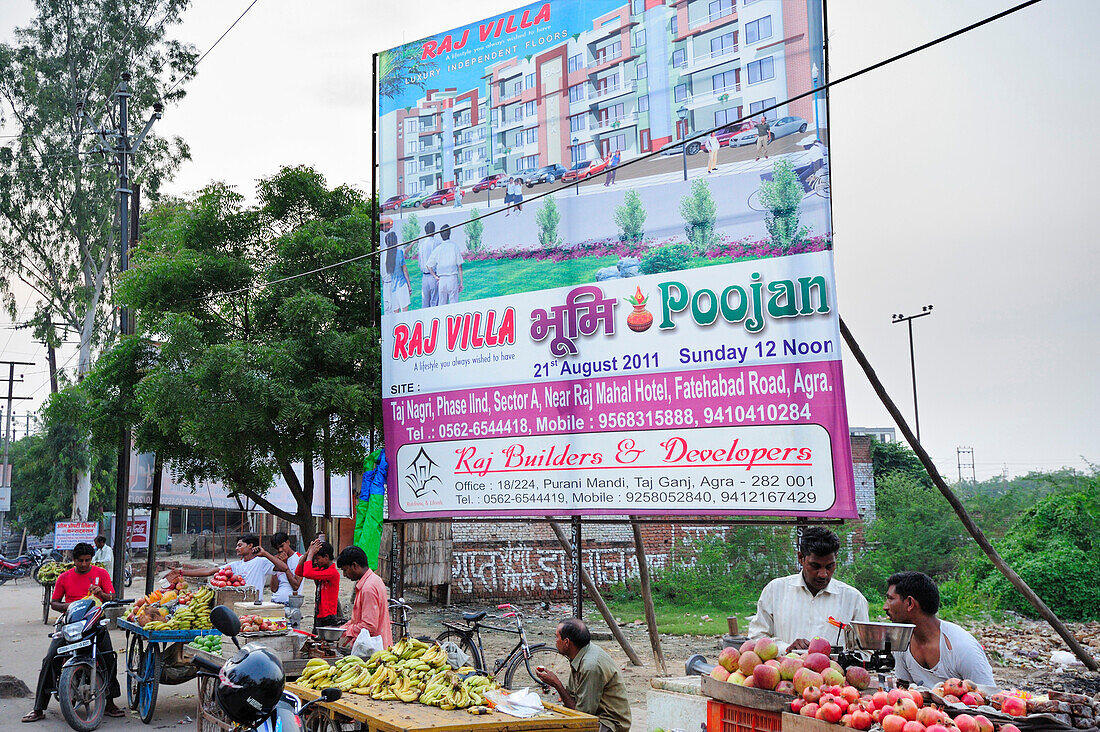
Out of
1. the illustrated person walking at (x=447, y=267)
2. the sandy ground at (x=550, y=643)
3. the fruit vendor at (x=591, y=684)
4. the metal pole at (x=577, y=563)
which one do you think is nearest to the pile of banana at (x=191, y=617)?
the sandy ground at (x=550, y=643)

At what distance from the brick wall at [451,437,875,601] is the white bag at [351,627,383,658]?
13.7m

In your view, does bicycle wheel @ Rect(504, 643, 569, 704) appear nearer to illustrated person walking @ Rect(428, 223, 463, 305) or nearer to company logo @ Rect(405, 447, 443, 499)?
company logo @ Rect(405, 447, 443, 499)

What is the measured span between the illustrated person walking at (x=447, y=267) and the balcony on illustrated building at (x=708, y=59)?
3.26 meters

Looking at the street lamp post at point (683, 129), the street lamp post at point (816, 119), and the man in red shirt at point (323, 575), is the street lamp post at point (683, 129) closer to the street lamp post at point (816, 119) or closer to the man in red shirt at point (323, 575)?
the street lamp post at point (816, 119)

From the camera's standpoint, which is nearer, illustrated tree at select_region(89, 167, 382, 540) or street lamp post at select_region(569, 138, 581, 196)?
street lamp post at select_region(569, 138, 581, 196)

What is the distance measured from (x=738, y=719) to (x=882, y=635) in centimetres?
89

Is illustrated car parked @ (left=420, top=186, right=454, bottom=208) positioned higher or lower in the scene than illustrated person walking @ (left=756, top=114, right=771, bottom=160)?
higher

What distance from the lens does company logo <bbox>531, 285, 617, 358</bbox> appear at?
9.08m

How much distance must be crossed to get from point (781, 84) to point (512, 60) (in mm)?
3261

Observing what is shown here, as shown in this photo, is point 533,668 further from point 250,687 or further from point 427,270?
point 250,687

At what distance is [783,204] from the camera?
8.02 metres

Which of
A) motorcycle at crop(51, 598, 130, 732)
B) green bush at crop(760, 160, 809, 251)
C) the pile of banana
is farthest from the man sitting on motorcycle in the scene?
green bush at crop(760, 160, 809, 251)

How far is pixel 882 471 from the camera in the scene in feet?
104

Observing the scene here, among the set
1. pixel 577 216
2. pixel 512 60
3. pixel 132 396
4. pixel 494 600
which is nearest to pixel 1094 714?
pixel 577 216
